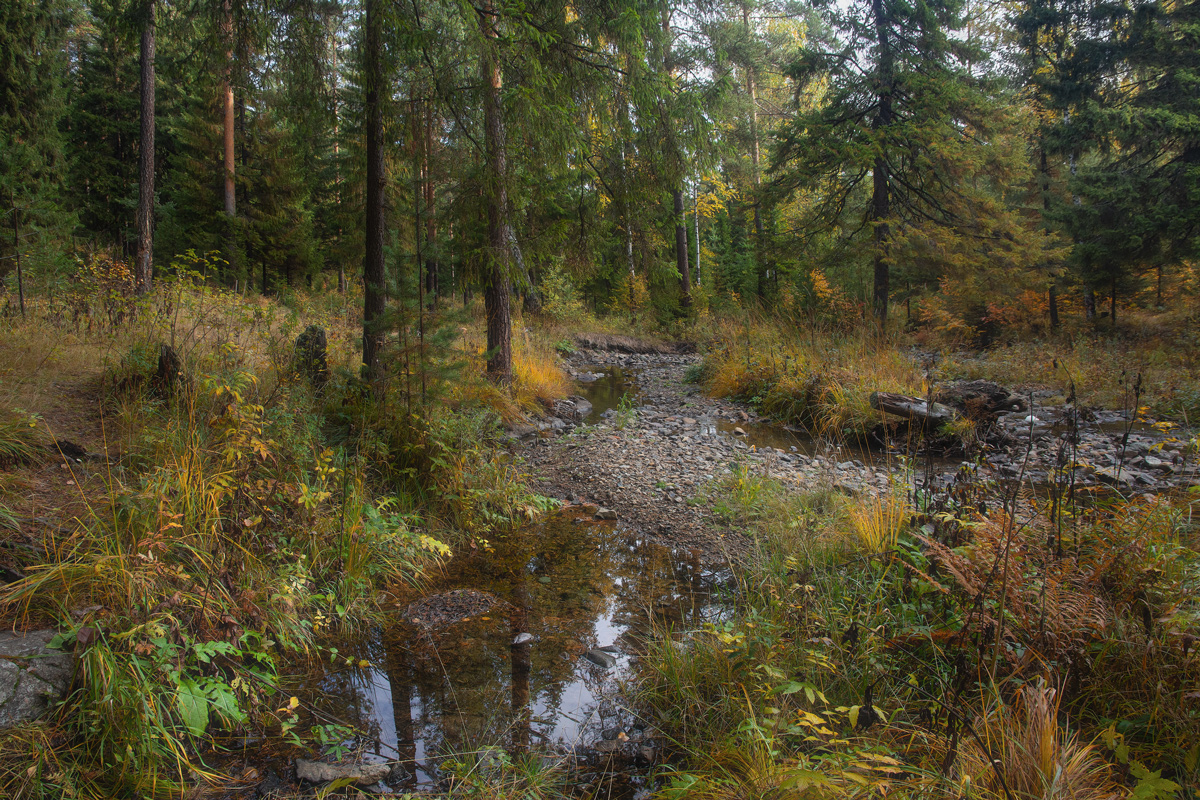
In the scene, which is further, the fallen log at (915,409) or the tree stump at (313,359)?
the fallen log at (915,409)

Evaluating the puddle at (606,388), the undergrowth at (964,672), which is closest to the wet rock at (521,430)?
the puddle at (606,388)

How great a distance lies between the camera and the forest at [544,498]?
6.42 feet

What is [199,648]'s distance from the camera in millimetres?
2168

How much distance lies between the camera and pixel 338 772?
213cm

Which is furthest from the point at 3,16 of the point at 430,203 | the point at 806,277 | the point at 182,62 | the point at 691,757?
the point at 806,277

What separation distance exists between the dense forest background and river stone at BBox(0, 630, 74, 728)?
331 cm

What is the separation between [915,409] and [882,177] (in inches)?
338

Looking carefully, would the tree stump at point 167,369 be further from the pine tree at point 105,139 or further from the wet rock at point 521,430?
the pine tree at point 105,139

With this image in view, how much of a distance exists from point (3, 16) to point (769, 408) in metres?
16.3

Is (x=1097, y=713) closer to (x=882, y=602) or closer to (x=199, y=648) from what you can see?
(x=882, y=602)

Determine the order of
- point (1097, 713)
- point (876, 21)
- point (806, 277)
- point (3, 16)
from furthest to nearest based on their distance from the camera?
point (806, 277)
point (876, 21)
point (3, 16)
point (1097, 713)

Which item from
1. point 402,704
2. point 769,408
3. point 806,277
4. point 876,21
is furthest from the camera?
point 806,277

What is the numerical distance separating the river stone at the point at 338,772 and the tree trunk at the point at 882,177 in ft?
39.7

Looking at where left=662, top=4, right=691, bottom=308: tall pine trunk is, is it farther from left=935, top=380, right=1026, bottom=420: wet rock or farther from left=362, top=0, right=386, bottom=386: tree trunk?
left=935, top=380, right=1026, bottom=420: wet rock
